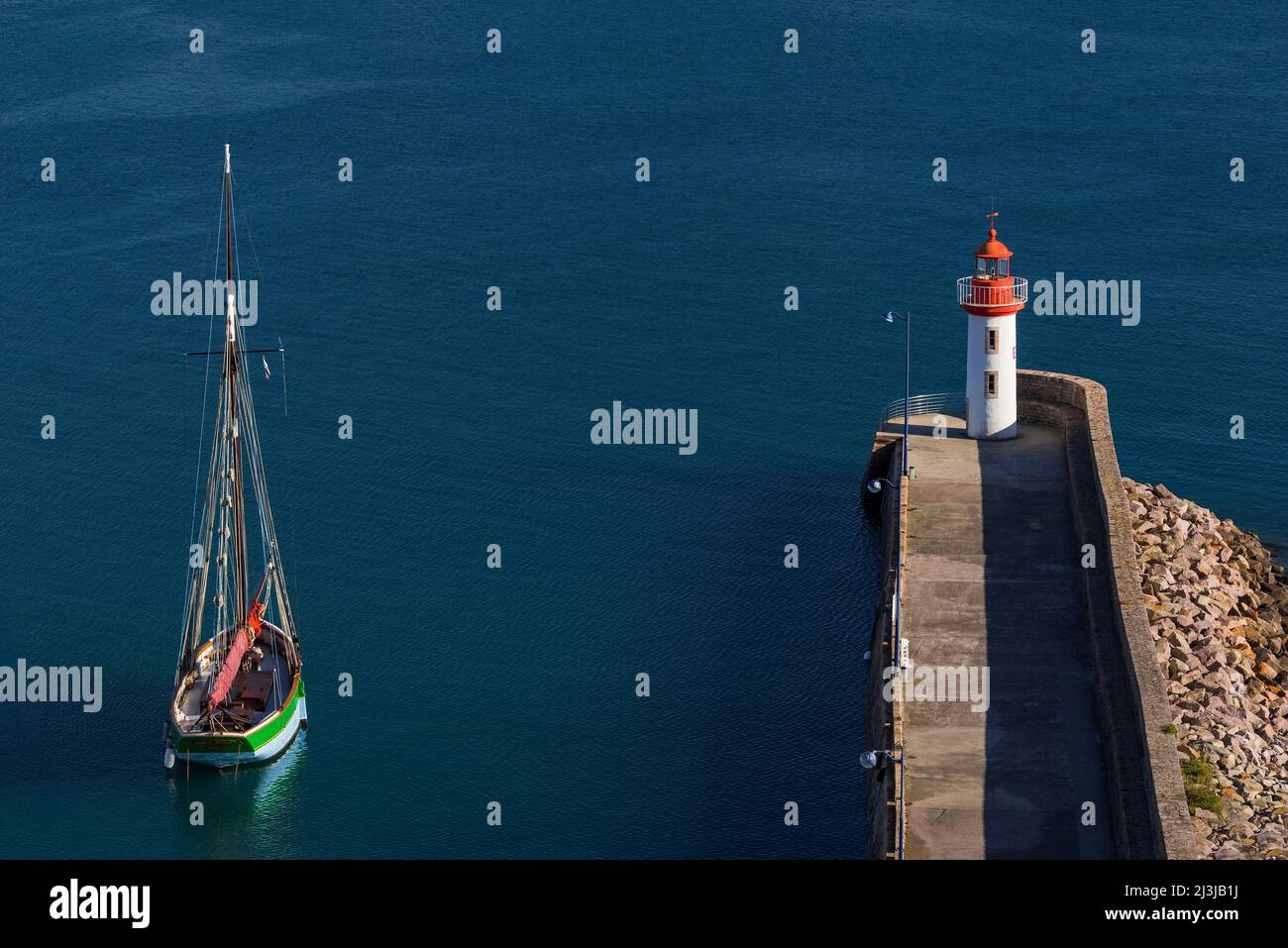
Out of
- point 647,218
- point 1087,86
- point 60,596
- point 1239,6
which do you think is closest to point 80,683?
point 60,596

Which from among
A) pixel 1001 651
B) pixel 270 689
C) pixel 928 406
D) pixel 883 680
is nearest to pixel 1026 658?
pixel 1001 651

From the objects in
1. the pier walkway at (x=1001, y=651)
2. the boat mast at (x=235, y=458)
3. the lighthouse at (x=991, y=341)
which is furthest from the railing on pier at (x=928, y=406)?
the boat mast at (x=235, y=458)

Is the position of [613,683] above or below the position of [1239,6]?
below

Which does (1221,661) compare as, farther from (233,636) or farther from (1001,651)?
(233,636)

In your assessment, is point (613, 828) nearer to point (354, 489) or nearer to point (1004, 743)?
point (1004, 743)

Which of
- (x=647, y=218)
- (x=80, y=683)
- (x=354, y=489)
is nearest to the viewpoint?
(x=80, y=683)

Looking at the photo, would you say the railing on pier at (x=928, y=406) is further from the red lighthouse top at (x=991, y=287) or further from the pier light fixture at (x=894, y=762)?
the pier light fixture at (x=894, y=762)

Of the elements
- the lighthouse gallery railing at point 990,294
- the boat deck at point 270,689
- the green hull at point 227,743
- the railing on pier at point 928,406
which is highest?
the lighthouse gallery railing at point 990,294
